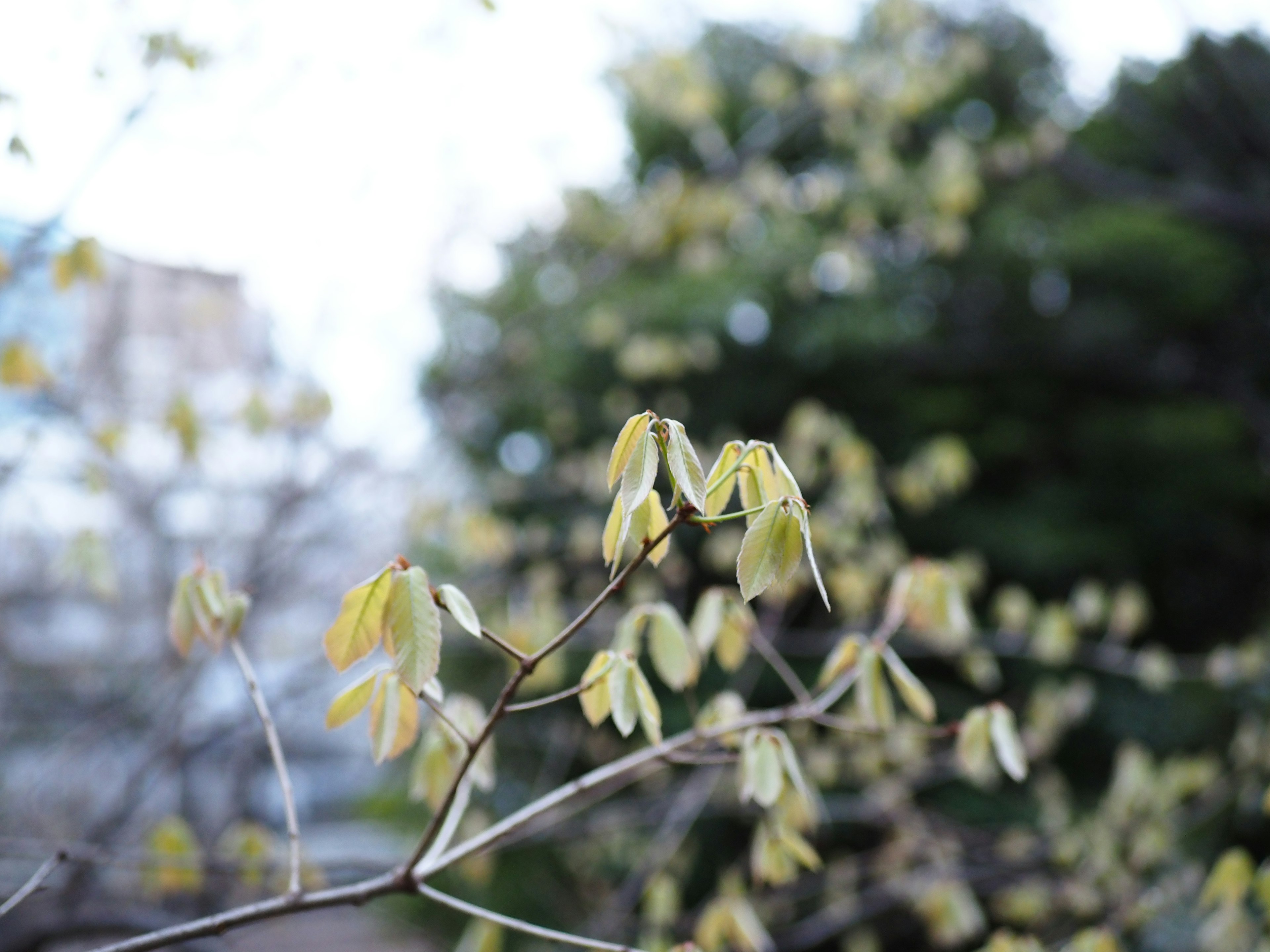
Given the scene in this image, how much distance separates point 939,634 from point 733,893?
0.72m

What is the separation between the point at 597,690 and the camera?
1.00 m

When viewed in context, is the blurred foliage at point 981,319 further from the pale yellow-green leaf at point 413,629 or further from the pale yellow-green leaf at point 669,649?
the pale yellow-green leaf at point 413,629

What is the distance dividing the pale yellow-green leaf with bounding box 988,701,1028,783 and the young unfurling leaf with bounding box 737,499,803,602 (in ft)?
1.54

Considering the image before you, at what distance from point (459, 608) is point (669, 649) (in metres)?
0.32

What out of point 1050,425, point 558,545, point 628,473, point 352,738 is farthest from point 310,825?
point 628,473

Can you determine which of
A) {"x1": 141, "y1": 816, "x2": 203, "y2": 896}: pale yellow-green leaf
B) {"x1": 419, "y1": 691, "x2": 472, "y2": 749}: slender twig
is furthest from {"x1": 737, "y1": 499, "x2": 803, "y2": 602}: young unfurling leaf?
{"x1": 141, "y1": 816, "x2": 203, "y2": 896}: pale yellow-green leaf

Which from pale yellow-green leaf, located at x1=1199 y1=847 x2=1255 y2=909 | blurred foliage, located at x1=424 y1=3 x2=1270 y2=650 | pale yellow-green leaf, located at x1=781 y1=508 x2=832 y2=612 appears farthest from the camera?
blurred foliage, located at x1=424 y1=3 x2=1270 y2=650

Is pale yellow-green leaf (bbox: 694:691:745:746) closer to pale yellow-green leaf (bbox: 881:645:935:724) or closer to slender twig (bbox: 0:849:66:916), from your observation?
pale yellow-green leaf (bbox: 881:645:935:724)

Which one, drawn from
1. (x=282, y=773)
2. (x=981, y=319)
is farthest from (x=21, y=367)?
(x=981, y=319)

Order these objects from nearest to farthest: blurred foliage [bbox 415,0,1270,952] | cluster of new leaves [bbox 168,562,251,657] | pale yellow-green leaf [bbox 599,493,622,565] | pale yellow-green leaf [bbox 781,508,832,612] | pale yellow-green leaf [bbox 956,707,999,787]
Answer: pale yellow-green leaf [bbox 781,508,832,612] < pale yellow-green leaf [bbox 599,493,622,565] < cluster of new leaves [bbox 168,562,251,657] < pale yellow-green leaf [bbox 956,707,999,787] < blurred foliage [bbox 415,0,1270,952]

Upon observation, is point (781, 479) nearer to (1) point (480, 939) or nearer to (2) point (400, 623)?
(2) point (400, 623)

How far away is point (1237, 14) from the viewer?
90.5 inches

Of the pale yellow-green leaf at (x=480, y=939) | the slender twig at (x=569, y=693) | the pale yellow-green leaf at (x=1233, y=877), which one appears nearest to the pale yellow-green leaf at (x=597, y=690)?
the slender twig at (x=569, y=693)

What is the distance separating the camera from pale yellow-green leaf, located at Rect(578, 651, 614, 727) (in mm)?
930
